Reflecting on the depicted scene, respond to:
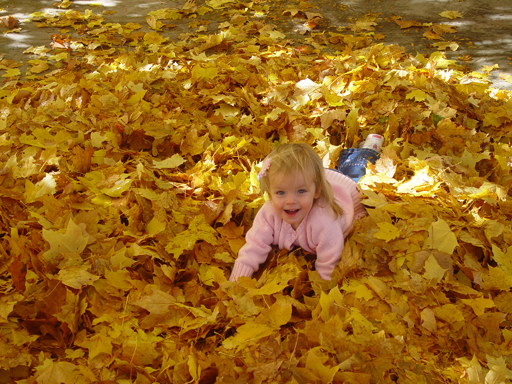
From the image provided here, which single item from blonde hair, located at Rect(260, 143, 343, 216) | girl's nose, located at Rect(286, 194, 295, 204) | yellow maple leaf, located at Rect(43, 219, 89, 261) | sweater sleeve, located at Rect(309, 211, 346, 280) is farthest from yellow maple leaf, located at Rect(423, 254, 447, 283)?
yellow maple leaf, located at Rect(43, 219, 89, 261)

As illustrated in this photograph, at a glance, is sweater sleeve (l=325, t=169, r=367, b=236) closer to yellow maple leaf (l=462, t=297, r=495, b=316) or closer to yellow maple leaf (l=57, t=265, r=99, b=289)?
yellow maple leaf (l=462, t=297, r=495, b=316)

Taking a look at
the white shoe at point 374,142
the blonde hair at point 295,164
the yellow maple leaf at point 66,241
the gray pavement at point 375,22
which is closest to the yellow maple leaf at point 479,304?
the blonde hair at point 295,164

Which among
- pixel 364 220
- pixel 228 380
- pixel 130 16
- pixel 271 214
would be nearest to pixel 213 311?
pixel 228 380

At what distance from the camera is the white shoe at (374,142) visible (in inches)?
101

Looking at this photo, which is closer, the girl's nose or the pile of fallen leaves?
the pile of fallen leaves

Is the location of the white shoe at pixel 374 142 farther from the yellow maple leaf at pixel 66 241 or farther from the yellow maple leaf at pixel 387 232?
the yellow maple leaf at pixel 66 241

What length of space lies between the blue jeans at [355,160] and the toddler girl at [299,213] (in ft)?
1.40

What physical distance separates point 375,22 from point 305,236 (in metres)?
3.52

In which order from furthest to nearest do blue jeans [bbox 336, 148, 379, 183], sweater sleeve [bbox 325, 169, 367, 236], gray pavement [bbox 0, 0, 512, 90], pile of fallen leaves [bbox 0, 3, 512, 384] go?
gray pavement [bbox 0, 0, 512, 90] < blue jeans [bbox 336, 148, 379, 183] < sweater sleeve [bbox 325, 169, 367, 236] < pile of fallen leaves [bbox 0, 3, 512, 384]

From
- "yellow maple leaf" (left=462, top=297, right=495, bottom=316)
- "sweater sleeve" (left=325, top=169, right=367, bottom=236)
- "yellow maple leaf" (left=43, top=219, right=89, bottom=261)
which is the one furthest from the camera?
"sweater sleeve" (left=325, top=169, right=367, bottom=236)

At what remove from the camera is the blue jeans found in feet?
7.94

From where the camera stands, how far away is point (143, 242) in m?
1.94

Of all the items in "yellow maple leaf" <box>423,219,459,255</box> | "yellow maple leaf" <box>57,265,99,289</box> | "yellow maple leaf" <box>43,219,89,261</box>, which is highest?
"yellow maple leaf" <box>43,219,89,261</box>

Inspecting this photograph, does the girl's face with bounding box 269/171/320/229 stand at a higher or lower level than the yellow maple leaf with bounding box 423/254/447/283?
higher
